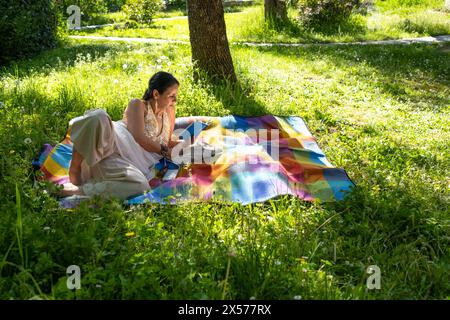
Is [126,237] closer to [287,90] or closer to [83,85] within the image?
[83,85]

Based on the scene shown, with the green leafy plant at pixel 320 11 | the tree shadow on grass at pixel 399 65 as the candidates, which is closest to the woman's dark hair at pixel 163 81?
the tree shadow on grass at pixel 399 65

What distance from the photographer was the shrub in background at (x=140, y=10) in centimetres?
1744

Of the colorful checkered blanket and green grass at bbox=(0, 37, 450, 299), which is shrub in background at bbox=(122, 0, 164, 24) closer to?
green grass at bbox=(0, 37, 450, 299)

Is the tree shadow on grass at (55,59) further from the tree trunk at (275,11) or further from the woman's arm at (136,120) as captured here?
the tree trunk at (275,11)

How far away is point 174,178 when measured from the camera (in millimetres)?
4781

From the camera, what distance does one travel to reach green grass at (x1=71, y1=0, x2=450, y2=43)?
13.5m

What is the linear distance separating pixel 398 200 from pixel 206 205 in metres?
1.65

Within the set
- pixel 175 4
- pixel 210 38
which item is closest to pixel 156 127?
pixel 210 38

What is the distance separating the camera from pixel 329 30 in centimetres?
1421

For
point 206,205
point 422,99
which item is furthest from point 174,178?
point 422,99

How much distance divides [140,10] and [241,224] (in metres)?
15.4

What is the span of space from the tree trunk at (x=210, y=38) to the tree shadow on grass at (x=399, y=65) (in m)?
2.99

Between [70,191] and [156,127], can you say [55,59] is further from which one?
[70,191]

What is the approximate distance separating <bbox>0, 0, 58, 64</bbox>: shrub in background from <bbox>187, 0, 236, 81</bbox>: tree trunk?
5300mm
